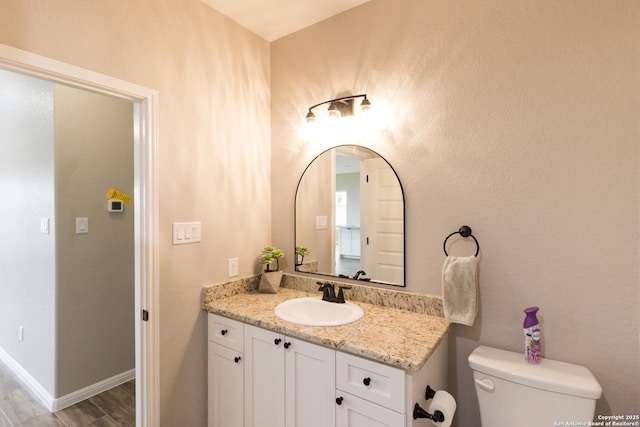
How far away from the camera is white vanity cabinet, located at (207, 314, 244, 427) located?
163 centimetres

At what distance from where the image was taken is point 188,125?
68.6 inches

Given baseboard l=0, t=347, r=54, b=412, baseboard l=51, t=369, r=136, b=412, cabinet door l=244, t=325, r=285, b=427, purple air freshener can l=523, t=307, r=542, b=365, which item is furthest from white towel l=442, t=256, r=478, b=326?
baseboard l=0, t=347, r=54, b=412

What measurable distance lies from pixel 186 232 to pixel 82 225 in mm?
1194

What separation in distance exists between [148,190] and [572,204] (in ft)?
6.24

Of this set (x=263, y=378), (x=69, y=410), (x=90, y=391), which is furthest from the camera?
(x=90, y=391)

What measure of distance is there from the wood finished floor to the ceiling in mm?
2720

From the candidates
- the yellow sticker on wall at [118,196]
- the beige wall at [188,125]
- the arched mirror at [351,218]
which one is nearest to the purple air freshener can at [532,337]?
the arched mirror at [351,218]

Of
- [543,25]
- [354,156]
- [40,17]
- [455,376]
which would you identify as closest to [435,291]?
[455,376]

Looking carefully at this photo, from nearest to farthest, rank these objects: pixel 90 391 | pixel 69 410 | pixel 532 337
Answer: pixel 532 337, pixel 69 410, pixel 90 391

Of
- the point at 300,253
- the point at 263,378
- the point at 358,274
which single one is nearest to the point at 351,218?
the point at 358,274

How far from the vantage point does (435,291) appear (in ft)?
5.36

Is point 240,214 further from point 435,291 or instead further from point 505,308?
point 505,308

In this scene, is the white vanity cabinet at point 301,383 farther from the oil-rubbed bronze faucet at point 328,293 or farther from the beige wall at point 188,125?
the oil-rubbed bronze faucet at point 328,293

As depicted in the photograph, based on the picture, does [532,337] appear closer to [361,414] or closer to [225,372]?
[361,414]
